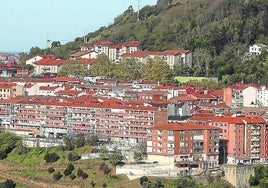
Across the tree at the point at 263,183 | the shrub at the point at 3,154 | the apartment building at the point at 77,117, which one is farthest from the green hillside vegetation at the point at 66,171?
the apartment building at the point at 77,117

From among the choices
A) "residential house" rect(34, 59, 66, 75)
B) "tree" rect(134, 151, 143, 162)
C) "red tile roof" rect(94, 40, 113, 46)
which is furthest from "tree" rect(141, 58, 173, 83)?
"tree" rect(134, 151, 143, 162)

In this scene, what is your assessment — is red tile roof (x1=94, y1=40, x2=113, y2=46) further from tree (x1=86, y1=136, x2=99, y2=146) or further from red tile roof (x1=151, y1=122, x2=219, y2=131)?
red tile roof (x1=151, y1=122, x2=219, y2=131)

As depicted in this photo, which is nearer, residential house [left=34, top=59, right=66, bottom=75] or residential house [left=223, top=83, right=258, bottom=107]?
residential house [left=223, top=83, right=258, bottom=107]

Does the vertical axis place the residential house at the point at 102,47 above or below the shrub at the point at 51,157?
above

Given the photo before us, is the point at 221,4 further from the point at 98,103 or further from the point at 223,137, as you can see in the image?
the point at 223,137

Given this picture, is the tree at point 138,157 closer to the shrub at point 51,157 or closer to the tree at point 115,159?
the tree at point 115,159
